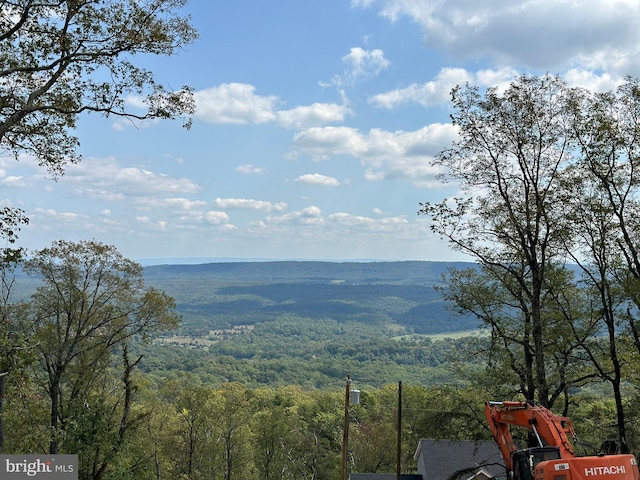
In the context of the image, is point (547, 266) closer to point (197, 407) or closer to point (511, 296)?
point (511, 296)

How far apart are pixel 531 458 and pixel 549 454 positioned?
1.11 ft

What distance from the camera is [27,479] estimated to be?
11211 millimetres

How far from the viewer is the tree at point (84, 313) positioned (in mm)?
18734

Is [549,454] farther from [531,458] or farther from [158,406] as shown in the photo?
[158,406]

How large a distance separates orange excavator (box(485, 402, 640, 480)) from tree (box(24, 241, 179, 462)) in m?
13.3

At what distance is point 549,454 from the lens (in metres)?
10.0

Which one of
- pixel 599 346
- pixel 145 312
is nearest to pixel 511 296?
pixel 599 346

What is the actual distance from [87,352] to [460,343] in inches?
538

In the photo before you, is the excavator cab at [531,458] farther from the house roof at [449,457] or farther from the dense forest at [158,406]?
the house roof at [449,457]

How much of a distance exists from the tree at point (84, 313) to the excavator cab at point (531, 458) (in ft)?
46.6

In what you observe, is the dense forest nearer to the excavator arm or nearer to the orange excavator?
the excavator arm

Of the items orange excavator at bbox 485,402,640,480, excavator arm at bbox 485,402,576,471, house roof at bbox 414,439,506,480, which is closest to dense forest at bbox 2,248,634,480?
house roof at bbox 414,439,506,480

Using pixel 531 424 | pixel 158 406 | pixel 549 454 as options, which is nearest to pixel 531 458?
pixel 549 454

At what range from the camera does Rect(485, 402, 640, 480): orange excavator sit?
8602 mm
